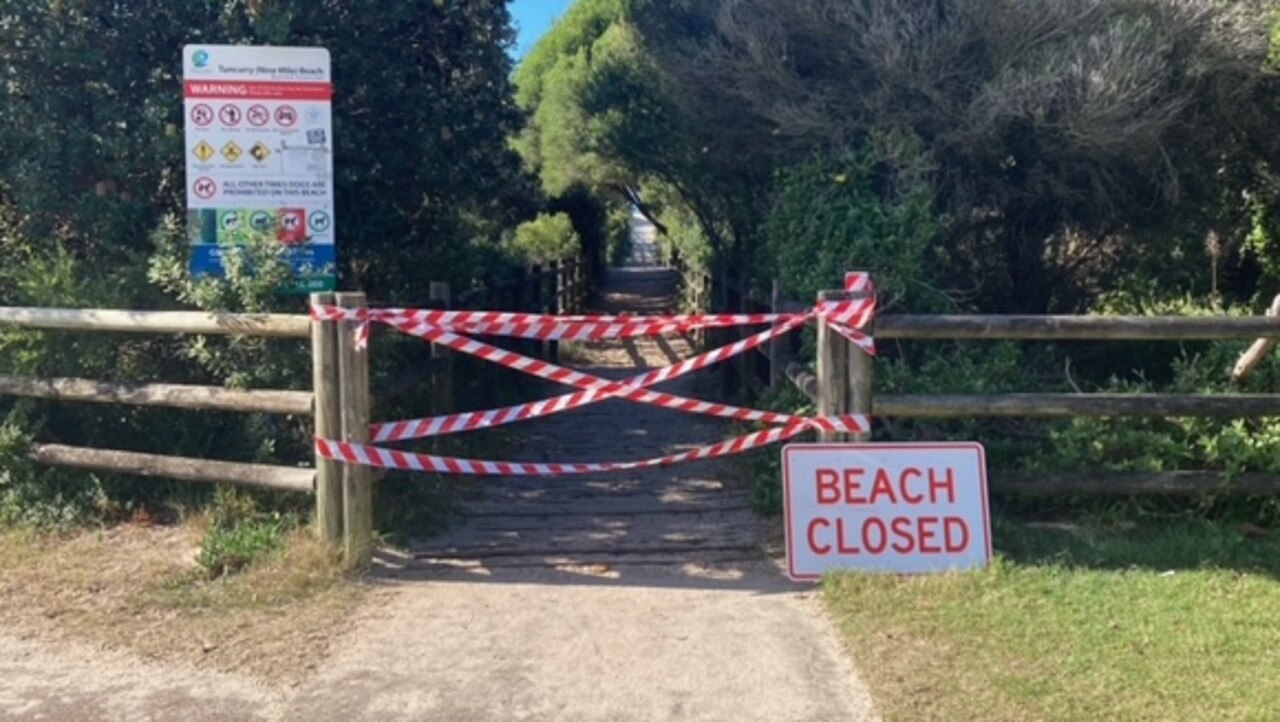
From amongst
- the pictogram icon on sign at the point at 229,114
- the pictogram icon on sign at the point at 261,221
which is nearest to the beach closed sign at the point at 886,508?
the pictogram icon on sign at the point at 261,221

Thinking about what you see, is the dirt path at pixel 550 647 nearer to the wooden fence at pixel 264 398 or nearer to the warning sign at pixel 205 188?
the wooden fence at pixel 264 398

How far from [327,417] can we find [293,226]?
1629 millimetres

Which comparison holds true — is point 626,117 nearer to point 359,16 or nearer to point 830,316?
point 359,16

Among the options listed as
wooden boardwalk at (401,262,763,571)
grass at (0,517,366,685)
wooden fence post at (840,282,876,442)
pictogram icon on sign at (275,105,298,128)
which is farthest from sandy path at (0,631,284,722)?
pictogram icon on sign at (275,105,298,128)

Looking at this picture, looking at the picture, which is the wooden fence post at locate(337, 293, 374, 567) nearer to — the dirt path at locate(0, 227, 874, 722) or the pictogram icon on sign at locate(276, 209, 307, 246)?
the dirt path at locate(0, 227, 874, 722)

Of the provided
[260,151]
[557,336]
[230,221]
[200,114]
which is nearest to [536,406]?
[557,336]

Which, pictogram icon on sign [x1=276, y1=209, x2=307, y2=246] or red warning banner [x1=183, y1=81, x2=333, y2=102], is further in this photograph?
pictogram icon on sign [x1=276, y1=209, x2=307, y2=246]

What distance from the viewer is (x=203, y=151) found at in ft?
24.6

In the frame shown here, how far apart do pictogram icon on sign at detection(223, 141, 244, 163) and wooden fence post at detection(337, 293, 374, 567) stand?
1.58 metres

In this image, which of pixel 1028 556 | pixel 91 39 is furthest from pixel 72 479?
pixel 1028 556

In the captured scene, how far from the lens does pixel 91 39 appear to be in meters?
8.18

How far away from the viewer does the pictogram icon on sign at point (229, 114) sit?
748cm

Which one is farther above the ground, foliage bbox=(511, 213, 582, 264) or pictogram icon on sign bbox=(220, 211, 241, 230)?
foliage bbox=(511, 213, 582, 264)

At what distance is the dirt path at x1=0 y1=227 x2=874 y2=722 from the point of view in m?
4.88
